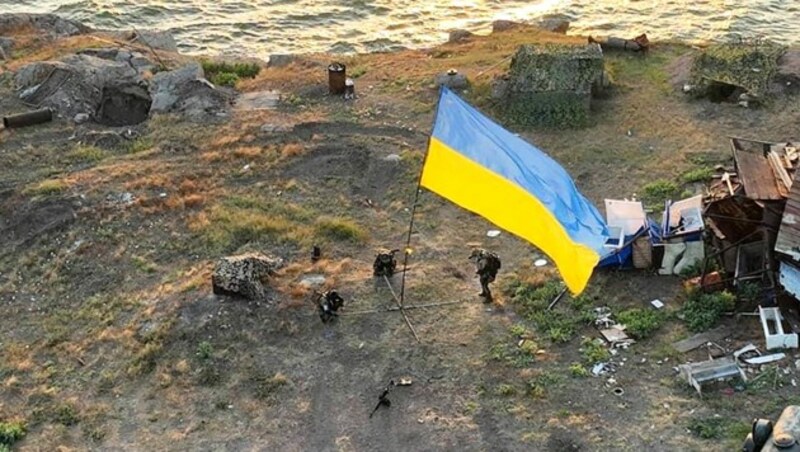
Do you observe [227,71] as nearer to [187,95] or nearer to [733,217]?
[187,95]

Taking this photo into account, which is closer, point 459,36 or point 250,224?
point 250,224

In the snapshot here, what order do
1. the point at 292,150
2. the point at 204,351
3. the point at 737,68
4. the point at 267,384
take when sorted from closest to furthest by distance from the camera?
the point at 267,384
the point at 204,351
the point at 292,150
the point at 737,68

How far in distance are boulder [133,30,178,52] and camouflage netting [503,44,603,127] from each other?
40.7 feet

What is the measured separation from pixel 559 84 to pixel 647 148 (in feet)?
8.80

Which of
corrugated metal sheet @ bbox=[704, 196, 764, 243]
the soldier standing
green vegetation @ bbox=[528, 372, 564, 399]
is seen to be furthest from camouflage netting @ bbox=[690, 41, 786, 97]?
green vegetation @ bbox=[528, 372, 564, 399]

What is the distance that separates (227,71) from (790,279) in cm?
1681

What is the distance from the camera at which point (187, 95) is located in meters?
22.9

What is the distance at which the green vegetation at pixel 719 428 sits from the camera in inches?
456

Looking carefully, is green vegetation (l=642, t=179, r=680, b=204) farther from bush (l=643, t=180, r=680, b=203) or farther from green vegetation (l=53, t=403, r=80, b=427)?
green vegetation (l=53, t=403, r=80, b=427)

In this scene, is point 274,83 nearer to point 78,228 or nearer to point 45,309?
point 78,228

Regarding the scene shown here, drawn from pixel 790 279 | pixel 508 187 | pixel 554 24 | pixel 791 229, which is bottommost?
pixel 554 24

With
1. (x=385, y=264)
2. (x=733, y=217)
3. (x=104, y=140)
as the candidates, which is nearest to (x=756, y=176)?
(x=733, y=217)

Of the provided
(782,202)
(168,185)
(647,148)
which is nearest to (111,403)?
(168,185)

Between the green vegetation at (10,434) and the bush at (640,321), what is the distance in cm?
894
